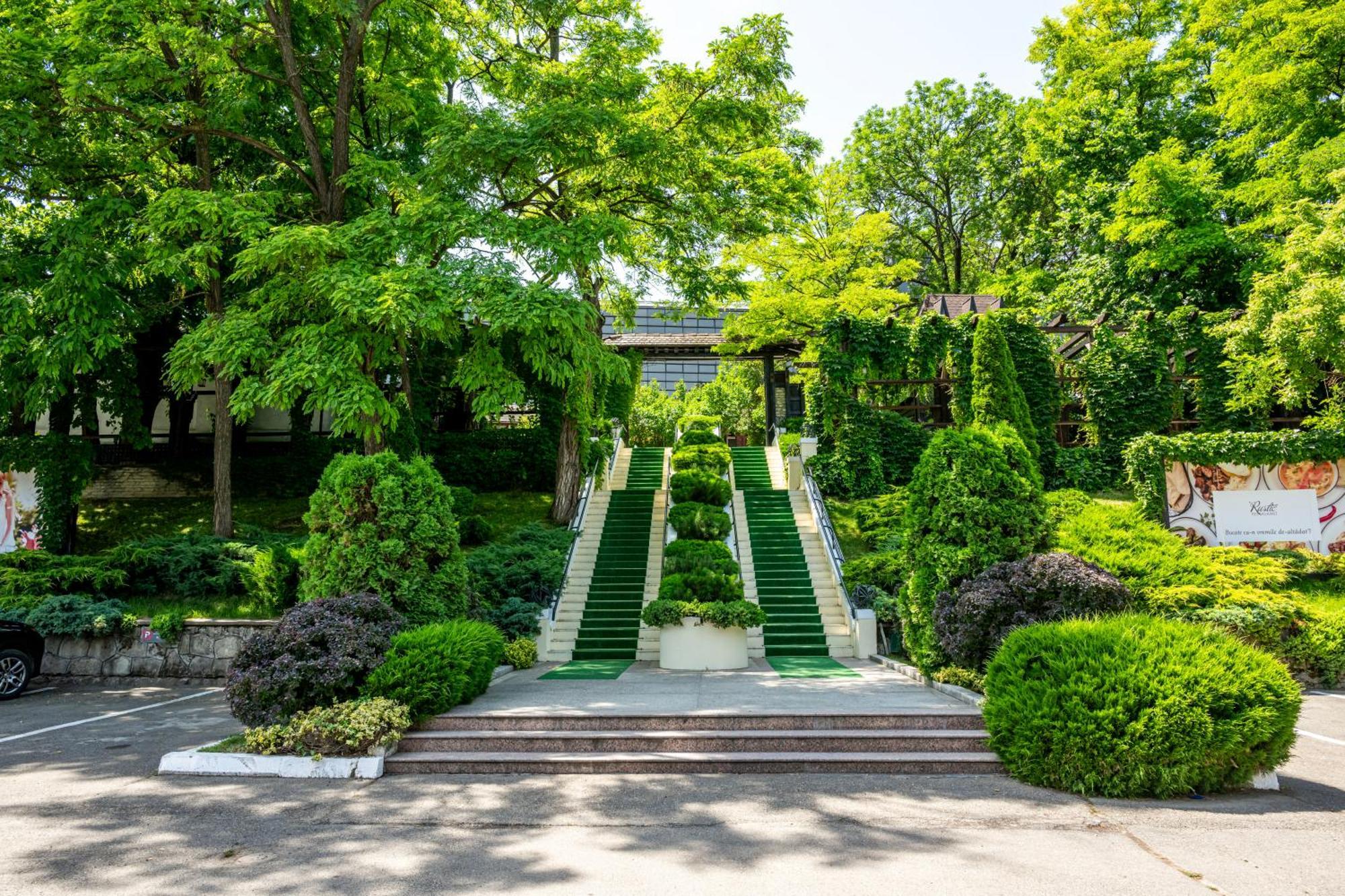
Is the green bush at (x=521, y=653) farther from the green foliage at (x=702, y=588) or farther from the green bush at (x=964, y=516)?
the green bush at (x=964, y=516)

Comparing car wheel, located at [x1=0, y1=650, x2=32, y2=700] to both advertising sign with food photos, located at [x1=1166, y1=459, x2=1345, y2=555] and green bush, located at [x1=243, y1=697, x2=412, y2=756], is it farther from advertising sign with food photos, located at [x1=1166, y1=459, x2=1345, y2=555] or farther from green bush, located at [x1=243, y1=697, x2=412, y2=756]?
advertising sign with food photos, located at [x1=1166, y1=459, x2=1345, y2=555]

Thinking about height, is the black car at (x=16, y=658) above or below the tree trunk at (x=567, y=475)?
below

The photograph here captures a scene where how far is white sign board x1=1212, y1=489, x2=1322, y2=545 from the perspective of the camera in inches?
613

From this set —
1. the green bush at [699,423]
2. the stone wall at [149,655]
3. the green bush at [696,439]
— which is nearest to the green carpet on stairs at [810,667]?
the stone wall at [149,655]

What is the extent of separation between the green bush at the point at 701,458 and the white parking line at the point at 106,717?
414 inches

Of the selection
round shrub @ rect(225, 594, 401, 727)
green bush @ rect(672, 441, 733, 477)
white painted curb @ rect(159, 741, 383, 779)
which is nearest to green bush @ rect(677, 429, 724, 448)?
green bush @ rect(672, 441, 733, 477)

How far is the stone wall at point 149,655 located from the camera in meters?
12.5

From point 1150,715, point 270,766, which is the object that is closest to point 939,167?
point 1150,715

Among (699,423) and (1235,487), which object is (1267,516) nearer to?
(1235,487)

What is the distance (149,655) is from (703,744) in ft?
32.8

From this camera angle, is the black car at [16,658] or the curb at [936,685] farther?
the black car at [16,658]

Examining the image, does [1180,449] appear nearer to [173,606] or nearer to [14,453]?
[173,606]

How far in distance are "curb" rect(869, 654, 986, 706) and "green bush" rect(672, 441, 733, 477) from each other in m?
7.66

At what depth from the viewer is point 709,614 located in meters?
11.6
